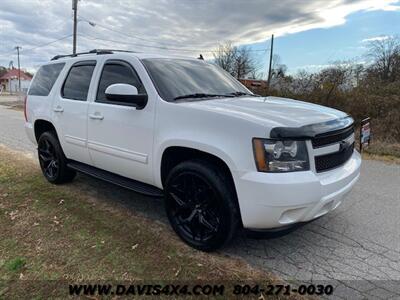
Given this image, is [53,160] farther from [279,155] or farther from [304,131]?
[304,131]

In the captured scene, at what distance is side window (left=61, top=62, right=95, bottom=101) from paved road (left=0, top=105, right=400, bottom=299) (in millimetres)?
1426

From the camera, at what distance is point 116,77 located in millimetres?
4289

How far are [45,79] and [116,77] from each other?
2.00 meters

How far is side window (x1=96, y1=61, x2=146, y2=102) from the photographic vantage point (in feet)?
13.1

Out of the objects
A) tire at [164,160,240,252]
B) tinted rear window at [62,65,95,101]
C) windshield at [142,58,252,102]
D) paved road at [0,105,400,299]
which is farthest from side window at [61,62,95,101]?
tire at [164,160,240,252]

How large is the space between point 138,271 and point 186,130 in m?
1.33

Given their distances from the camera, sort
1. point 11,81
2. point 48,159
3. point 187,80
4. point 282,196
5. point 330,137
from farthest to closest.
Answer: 1. point 11,81
2. point 48,159
3. point 187,80
4. point 330,137
5. point 282,196

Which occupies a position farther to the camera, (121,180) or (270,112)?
(121,180)

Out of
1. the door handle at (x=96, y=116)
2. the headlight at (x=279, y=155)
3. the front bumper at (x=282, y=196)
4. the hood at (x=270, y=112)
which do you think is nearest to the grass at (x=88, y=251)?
the front bumper at (x=282, y=196)

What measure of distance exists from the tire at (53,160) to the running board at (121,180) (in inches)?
11.1

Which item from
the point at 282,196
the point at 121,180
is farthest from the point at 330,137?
the point at 121,180

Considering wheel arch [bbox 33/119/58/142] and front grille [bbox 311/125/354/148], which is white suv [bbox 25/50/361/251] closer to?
front grille [bbox 311/125/354/148]

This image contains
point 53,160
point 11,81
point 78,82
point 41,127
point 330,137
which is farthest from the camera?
point 11,81

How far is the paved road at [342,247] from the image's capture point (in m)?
3.02
